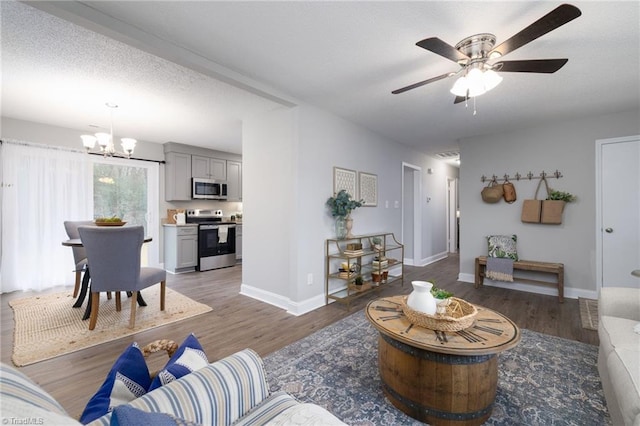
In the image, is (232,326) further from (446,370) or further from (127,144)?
(127,144)

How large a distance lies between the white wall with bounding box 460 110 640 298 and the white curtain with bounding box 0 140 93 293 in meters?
6.30

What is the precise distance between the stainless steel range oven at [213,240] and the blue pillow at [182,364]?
4.45 metres

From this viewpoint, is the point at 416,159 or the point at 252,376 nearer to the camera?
the point at 252,376

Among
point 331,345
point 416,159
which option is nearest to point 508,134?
point 416,159

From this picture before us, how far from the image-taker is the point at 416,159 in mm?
5762

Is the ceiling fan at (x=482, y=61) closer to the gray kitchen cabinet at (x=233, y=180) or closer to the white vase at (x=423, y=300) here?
the white vase at (x=423, y=300)

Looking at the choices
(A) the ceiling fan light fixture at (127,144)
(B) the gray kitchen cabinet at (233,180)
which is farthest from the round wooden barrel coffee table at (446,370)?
(B) the gray kitchen cabinet at (233,180)

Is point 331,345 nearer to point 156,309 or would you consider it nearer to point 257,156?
point 156,309

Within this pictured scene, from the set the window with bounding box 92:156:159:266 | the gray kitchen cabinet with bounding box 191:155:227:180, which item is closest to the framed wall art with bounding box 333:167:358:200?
the gray kitchen cabinet with bounding box 191:155:227:180

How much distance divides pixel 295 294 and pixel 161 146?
13.9 feet

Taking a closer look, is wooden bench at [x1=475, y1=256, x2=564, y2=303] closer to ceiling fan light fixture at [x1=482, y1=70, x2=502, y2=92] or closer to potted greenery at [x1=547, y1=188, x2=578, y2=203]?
potted greenery at [x1=547, y1=188, x2=578, y2=203]

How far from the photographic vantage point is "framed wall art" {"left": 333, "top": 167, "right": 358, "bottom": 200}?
3691mm

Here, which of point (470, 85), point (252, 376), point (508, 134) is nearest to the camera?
point (252, 376)

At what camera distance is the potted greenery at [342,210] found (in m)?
3.52
